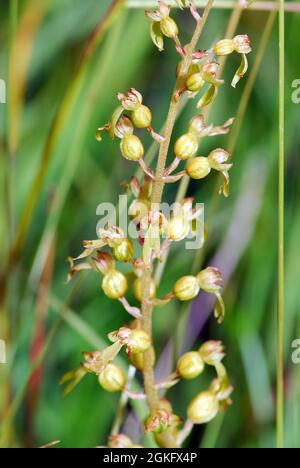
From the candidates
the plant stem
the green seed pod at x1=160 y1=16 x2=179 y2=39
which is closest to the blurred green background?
the plant stem

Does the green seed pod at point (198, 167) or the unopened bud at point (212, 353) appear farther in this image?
the unopened bud at point (212, 353)

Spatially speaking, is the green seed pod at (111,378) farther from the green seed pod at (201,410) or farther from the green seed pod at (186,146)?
the green seed pod at (186,146)

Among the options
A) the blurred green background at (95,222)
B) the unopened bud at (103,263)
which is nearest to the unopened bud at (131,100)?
the unopened bud at (103,263)

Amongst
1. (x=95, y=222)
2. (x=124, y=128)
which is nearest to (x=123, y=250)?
(x=124, y=128)

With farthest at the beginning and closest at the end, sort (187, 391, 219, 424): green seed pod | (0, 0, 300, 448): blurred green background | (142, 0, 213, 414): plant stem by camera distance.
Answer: (0, 0, 300, 448): blurred green background, (187, 391, 219, 424): green seed pod, (142, 0, 213, 414): plant stem

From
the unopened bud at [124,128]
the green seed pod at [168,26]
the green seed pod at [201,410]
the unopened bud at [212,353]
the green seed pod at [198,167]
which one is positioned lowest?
the green seed pod at [201,410]

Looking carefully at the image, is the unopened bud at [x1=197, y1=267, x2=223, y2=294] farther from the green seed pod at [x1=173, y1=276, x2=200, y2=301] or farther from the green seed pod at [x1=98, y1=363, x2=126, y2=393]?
the green seed pod at [x1=98, y1=363, x2=126, y2=393]

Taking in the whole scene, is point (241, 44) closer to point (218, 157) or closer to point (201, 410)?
point (218, 157)
